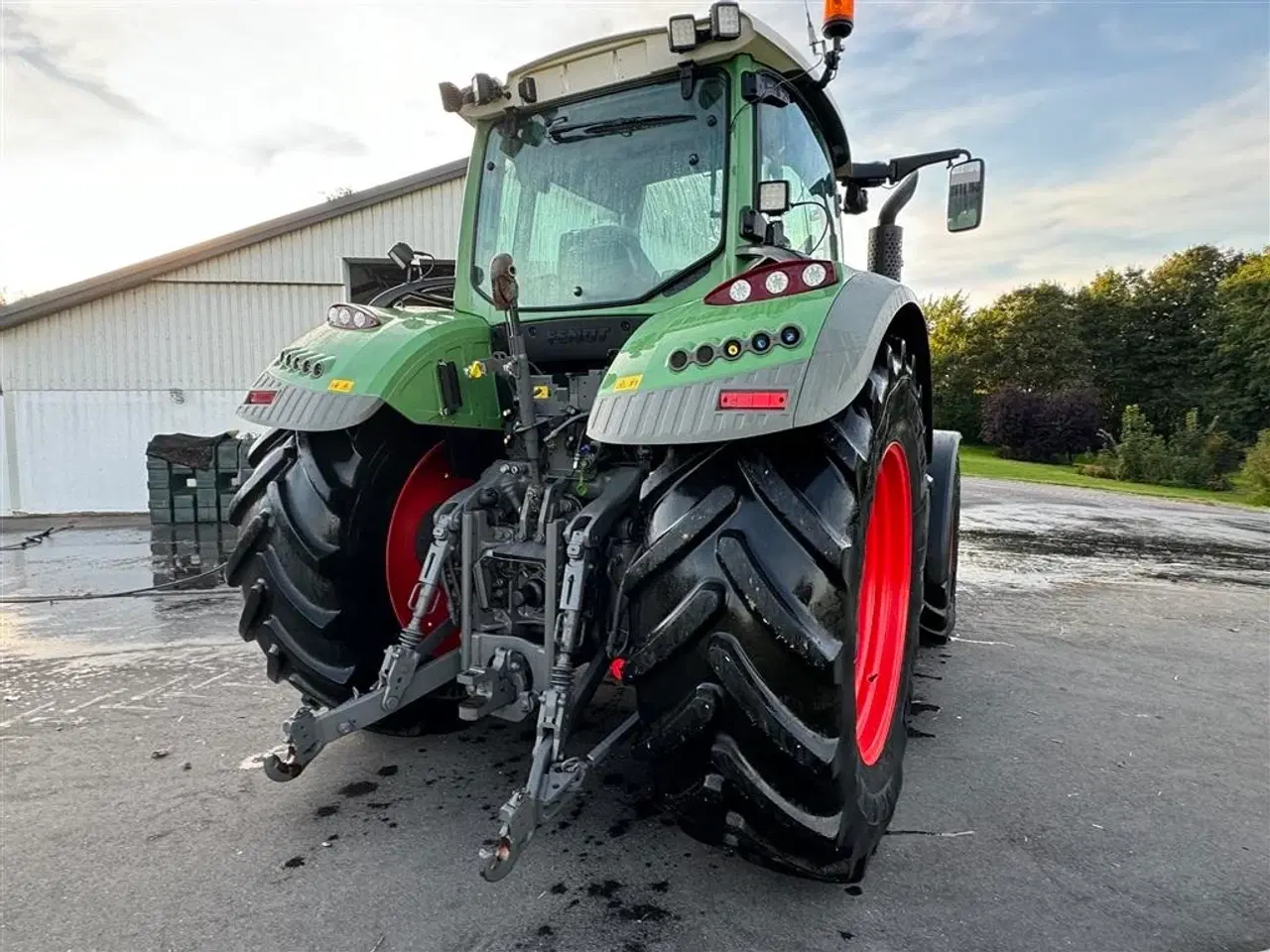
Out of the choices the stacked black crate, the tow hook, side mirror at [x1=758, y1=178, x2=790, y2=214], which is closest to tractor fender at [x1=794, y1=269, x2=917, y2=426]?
side mirror at [x1=758, y1=178, x2=790, y2=214]

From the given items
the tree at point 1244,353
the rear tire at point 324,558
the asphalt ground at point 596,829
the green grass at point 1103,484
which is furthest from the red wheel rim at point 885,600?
the tree at point 1244,353

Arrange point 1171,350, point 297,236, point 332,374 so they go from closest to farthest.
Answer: point 332,374, point 297,236, point 1171,350

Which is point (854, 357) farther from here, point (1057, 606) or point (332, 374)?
point (1057, 606)

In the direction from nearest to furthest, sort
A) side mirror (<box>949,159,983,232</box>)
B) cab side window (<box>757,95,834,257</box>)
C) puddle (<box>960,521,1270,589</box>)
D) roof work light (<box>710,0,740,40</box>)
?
roof work light (<box>710,0,740,40</box>), cab side window (<box>757,95,834,257</box>), side mirror (<box>949,159,983,232</box>), puddle (<box>960,521,1270,589</box>)

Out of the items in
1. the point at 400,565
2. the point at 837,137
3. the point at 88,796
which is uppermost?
the point at 837,137

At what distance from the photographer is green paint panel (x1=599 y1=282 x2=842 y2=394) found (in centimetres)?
178

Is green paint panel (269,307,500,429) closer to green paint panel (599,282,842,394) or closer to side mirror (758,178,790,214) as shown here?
green paint panel (599,282,842,394)

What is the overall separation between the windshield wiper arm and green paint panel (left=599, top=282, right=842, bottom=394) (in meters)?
0.96

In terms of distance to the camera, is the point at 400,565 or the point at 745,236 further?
the point at 400,565

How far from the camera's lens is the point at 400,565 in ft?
8.76

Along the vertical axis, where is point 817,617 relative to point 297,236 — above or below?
below

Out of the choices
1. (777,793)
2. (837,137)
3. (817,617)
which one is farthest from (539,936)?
(837,137)

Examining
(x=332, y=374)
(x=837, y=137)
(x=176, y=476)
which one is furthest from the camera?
(x=176, y=476)

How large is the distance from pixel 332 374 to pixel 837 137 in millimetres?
2398
